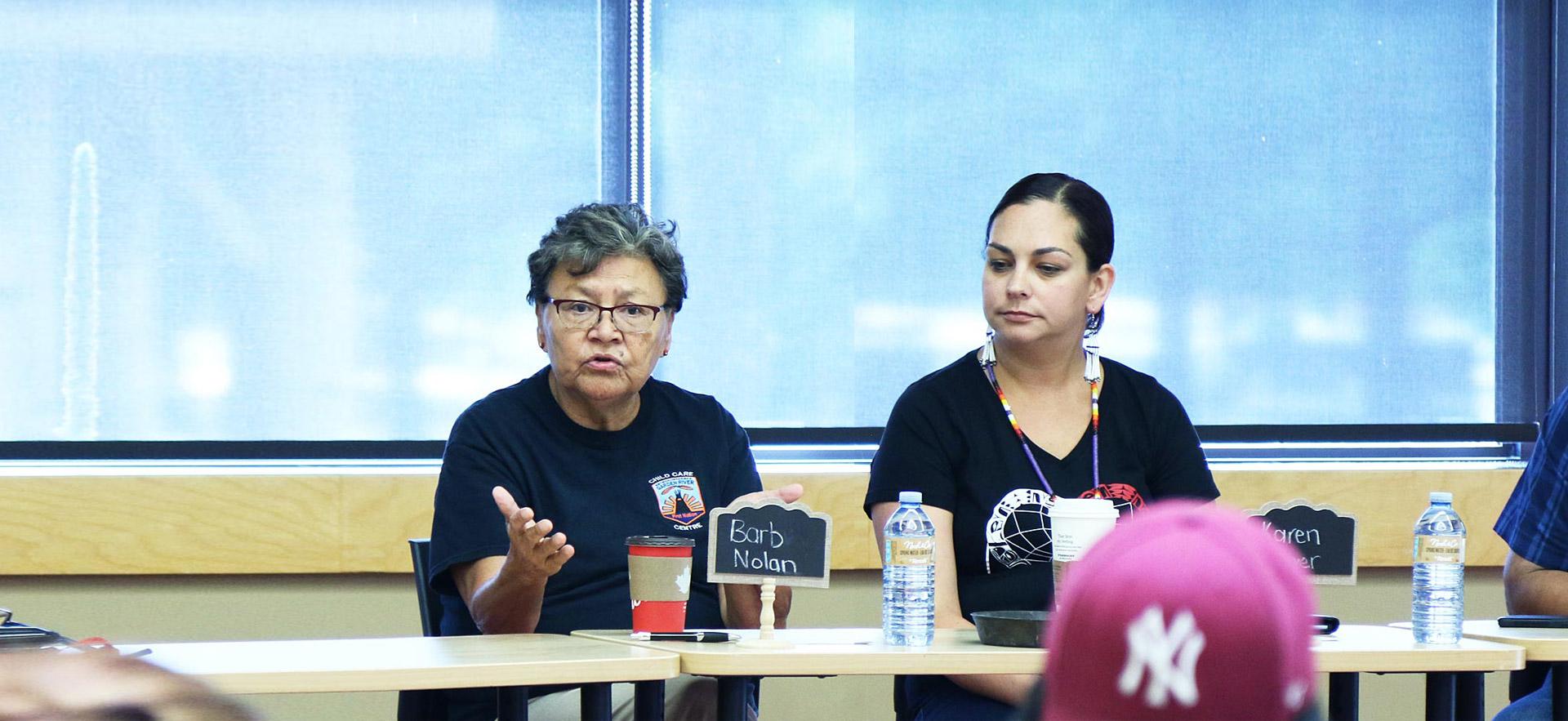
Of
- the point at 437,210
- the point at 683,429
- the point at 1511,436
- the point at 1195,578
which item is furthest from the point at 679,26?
the point at 1195,578

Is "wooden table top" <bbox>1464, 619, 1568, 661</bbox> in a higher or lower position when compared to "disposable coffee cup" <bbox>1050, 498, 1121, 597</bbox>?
lower

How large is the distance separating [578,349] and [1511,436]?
238 centimetres

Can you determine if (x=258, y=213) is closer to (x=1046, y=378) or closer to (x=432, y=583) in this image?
(x=432, y=583)

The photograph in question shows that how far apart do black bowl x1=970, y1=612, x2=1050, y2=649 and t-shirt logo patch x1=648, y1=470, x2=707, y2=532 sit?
0.53 m

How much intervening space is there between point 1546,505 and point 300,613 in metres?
2.31

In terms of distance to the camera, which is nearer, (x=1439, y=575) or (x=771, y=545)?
(x=771, y=545)

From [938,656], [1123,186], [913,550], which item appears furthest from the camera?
[1123,186]

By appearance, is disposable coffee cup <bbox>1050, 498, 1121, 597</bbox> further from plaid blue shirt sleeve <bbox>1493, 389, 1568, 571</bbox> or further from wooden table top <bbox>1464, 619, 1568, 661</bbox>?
plaid blue shirt sleeve <bbox>1493, 389, 1568, 571</bbox>

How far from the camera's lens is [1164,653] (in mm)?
486

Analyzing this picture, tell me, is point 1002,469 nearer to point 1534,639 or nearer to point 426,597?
point 1534,639

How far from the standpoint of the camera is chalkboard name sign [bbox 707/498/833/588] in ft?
6.42

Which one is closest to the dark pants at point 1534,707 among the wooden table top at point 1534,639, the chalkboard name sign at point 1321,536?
the wooden table top at point 1534,639

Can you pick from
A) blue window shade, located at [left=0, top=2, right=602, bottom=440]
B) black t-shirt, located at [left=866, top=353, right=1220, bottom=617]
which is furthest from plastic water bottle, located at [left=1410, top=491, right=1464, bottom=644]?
blue window shade, located at [left=0, top=2, right=602, bottom=440]

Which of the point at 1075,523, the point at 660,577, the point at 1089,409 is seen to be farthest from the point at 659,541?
the point at 1089,409
